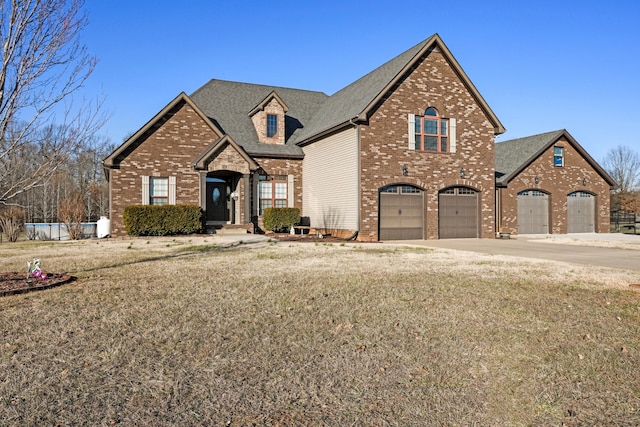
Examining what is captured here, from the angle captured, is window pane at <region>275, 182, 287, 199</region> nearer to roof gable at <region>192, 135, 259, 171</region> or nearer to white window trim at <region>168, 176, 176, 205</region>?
roof gable at <region>192, 135, 259, 171</region>

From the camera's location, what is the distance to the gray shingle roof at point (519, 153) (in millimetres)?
26672

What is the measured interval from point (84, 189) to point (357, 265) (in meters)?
41.4

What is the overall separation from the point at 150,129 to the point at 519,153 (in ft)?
70.2

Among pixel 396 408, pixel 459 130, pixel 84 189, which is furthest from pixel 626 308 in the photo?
pixel 84 189

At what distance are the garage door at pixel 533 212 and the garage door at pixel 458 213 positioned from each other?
199 inches

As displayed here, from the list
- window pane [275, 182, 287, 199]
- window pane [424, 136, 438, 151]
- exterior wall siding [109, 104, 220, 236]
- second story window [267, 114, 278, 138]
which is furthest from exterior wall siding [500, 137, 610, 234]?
exterior wall siding [109, 104, 220, 236]

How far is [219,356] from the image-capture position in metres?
4.78

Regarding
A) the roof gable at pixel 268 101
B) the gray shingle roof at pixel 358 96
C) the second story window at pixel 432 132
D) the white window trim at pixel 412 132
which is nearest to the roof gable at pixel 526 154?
the second story window at pixel 432 132

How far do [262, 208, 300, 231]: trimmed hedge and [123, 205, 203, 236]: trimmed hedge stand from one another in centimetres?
330

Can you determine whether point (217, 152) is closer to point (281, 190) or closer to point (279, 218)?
point (281, 190)

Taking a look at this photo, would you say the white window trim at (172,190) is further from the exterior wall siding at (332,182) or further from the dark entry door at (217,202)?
the exterior wall siding at (332,182)

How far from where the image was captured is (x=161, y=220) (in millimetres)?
21516

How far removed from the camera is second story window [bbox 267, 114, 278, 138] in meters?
25.6

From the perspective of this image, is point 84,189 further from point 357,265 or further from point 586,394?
point 586,394
